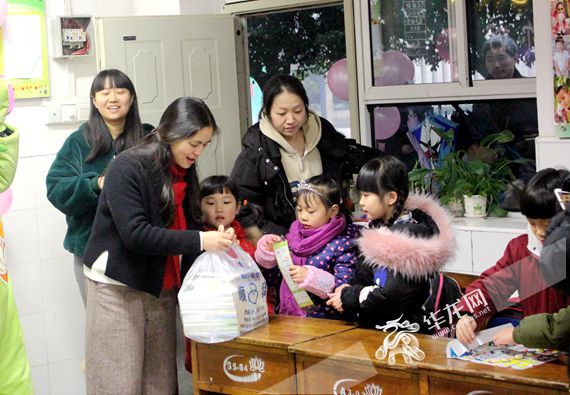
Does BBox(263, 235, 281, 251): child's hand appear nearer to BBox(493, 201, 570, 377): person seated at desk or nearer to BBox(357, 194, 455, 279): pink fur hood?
BBox(357, 194, 455, 279): pink fur hood

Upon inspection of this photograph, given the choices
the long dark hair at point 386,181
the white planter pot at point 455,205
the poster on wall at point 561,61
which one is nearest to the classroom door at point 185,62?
the white planter pot at point 455,205

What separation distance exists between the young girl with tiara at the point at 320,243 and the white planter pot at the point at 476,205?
67.1 inches

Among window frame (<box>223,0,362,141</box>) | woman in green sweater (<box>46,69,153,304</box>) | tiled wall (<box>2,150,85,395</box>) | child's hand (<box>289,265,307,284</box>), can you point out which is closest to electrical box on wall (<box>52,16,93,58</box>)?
tiled wall (<box>2,150,85,395</box>)

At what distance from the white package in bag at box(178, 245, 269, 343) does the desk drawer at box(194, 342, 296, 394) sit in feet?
0.20

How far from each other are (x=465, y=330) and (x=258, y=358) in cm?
77

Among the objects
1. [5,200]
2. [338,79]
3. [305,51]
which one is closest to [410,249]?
[5,200]

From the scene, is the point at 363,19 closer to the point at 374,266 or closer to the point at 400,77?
the point at 400,77

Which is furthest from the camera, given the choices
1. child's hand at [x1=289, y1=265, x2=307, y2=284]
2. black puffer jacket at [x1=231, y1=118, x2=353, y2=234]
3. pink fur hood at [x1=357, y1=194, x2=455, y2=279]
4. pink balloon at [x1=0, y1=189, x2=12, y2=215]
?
pink balloon at [x1=0, y1=189, x2=12, y2=215]

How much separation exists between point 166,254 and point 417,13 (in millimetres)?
2810

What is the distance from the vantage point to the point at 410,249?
2812mm

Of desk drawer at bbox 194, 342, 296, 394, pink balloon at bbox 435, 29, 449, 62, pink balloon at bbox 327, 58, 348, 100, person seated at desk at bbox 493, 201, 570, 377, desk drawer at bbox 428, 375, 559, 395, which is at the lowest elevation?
desk drawer at bbox 194, 342, 296, 394

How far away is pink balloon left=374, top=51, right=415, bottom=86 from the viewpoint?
5.37 metres

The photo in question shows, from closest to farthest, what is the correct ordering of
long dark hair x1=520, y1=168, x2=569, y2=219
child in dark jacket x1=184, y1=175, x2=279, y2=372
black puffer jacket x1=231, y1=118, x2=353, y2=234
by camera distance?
long dark hair x1=520, y1=168, x2=569, y2=219 → child in dark jacket x1=184, y1=175, x2=279, y2=372 → black puffer jacket x1=231, y1=118, x2=353, y2=234

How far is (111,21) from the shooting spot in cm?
483
